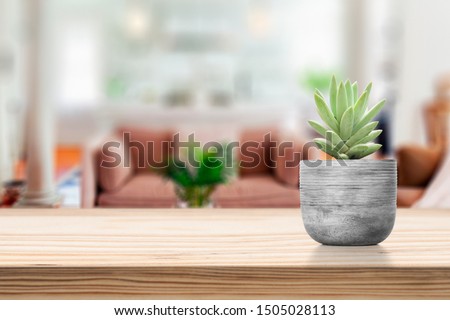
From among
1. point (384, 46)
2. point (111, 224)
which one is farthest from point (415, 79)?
point (111, 224)

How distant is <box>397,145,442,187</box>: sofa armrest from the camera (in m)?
3.64

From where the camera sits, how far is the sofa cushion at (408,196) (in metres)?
3.35

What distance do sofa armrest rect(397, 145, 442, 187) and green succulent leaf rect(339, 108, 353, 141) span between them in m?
2.63

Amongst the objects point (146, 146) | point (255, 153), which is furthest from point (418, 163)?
point (146, 146)

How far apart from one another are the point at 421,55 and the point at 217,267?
7854mm

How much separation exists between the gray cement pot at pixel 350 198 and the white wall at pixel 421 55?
7294 millimetres

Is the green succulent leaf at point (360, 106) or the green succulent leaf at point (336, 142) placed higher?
the green succulent leaf at point (360, 106)

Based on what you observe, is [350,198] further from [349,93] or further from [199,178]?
[199,178]

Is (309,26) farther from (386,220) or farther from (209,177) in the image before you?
(386,220)

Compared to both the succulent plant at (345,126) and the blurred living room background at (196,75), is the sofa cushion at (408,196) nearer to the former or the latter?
the blurred living room background at (196,75)

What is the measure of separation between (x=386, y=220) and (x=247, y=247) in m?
0.27

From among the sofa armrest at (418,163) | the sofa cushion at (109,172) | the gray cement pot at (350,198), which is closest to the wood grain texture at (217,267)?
the gray cement pot at (350,198)

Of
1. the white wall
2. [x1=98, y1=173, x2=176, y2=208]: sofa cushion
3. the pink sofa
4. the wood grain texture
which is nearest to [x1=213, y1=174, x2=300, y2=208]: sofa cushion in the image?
the pink sofa

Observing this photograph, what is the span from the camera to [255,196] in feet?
13.6
